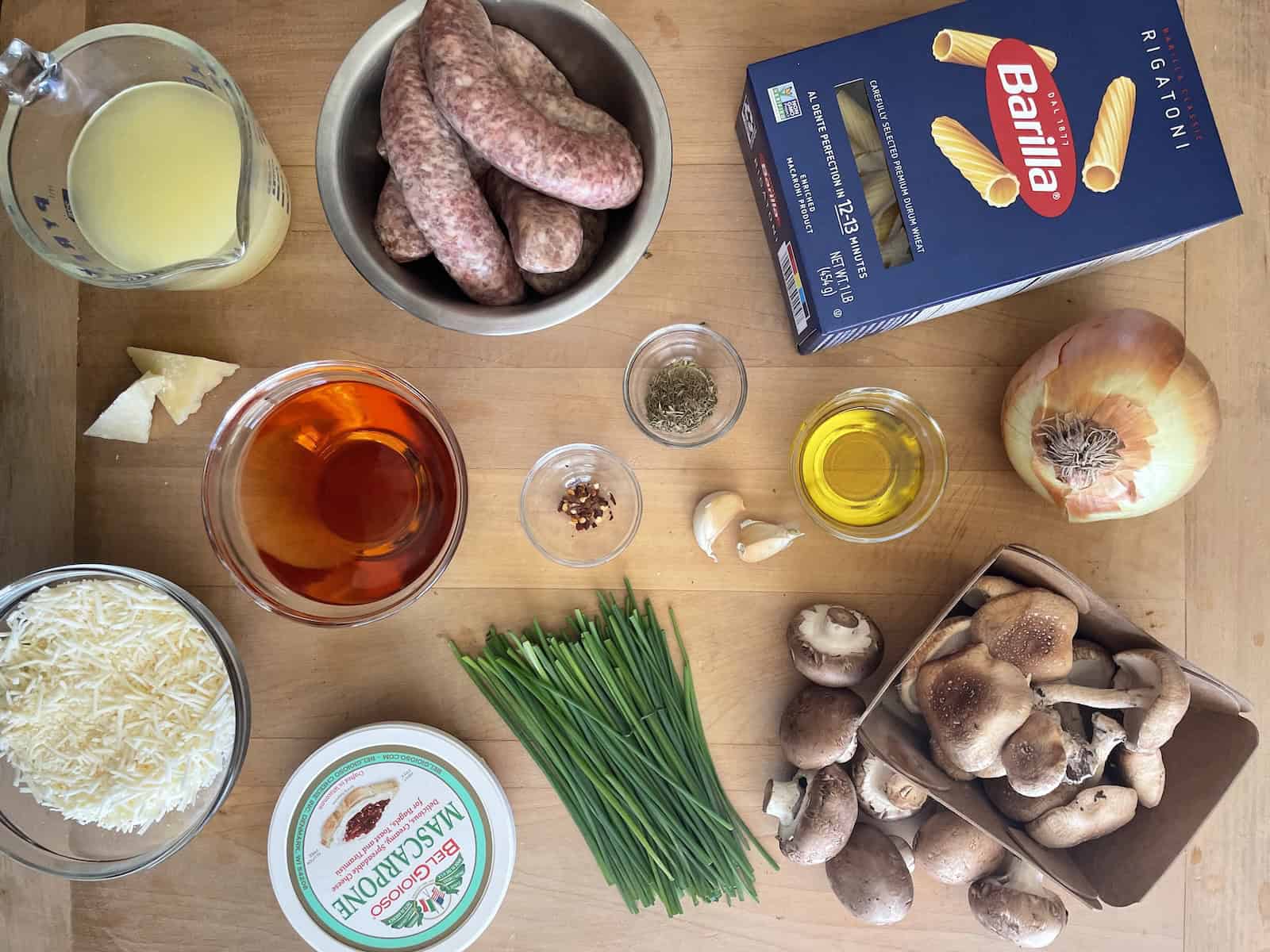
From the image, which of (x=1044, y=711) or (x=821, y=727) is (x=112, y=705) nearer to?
(x=821, y=727)

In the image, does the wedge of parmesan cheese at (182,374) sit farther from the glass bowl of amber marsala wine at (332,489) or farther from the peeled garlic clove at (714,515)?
the peeled garlic clove at (714,515)

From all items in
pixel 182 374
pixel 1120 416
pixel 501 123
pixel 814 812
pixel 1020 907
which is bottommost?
pixel 1020 907

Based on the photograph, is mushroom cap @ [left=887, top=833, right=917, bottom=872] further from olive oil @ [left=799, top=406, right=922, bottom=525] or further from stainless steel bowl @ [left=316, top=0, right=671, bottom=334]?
stainless steel bowl @ [left=316, top=0, right=671, bottom=334]

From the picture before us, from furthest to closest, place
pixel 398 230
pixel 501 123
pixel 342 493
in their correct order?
pixel 342 493
pixel 398 230
pixel 501 123

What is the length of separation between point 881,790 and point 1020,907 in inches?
7.2

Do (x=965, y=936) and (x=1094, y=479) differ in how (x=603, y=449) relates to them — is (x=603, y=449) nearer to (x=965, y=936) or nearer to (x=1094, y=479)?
(x=1094, y=479)

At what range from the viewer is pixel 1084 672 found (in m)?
0.91

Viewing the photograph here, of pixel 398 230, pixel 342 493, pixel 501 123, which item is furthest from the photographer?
pixel 342 493

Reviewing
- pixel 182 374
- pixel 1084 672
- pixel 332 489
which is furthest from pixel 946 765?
pixel 182 374

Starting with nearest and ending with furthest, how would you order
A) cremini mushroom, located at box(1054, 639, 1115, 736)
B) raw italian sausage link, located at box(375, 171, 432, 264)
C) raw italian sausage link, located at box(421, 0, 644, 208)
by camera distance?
raw italian sausage link, located at box(421, 0, 644, 208) < raw italian sausage link, located at box(375, 171, 432, 264) < cremini mushroom, located at box(1054, 639, 1115, 736)

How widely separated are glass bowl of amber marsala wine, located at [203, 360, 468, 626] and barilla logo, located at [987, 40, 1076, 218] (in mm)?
628

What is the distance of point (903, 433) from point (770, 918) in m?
0.60

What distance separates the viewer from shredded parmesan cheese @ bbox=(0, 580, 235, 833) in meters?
0.85

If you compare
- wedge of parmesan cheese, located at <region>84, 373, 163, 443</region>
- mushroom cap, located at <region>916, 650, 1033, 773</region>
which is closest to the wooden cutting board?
wedge of parmesan cheese, located at <region>84, 373, 163, 443</region>
